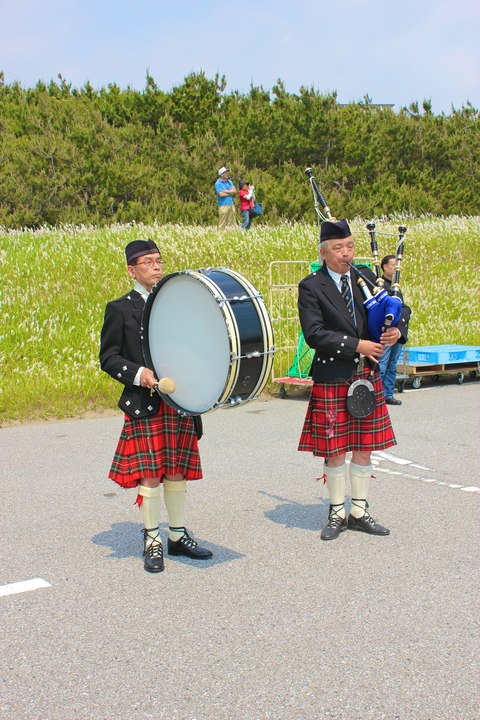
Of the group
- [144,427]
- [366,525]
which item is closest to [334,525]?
[366,525]

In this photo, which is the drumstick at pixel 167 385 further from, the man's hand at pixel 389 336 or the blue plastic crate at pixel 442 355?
the blue plastic crate at pixel 442 355

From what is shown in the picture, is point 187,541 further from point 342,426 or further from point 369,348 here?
point 369,348

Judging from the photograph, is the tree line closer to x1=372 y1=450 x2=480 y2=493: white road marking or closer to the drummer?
x1=372 y1=450 x2=480 y2=493: white road marking

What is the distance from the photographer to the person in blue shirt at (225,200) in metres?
18.3

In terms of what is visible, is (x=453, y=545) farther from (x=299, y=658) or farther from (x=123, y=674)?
(x=123, y=674)

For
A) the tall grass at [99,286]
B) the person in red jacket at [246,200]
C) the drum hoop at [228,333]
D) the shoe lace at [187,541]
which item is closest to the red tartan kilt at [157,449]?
the drum hoop at [228,333]

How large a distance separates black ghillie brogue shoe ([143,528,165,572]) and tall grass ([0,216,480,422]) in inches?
180

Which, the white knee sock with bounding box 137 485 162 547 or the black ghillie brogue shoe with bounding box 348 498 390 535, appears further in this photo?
the black ghillie brogue shoe with bounding box 348 498 390 535

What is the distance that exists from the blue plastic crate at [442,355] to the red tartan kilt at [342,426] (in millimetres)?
6161

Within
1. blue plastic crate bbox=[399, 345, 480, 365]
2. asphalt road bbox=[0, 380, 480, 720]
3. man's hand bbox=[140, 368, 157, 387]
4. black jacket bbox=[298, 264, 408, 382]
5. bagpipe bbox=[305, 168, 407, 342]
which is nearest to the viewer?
asphalt road bbox=[0, 380, 480, 720]

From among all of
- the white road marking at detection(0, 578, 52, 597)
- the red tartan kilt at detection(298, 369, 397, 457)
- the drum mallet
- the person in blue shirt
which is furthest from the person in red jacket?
the white road marking at detection(0, 578, 52, 597)

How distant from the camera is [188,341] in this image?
13.4 ft

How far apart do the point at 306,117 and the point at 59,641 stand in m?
29.0

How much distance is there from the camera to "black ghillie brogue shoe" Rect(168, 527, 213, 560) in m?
4.40
